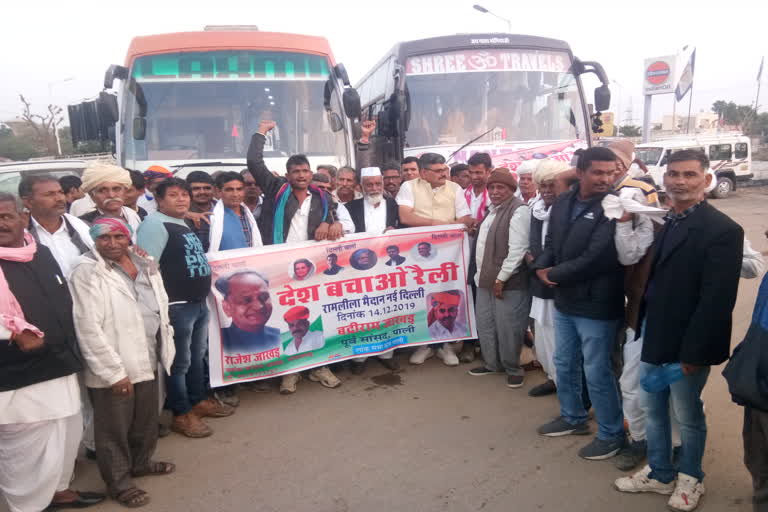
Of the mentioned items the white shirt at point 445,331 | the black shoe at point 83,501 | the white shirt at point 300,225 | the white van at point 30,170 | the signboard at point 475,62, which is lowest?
the black shoe at point 83,501

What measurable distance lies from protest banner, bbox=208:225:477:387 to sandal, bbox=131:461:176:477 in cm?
90

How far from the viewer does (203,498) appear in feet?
10.0

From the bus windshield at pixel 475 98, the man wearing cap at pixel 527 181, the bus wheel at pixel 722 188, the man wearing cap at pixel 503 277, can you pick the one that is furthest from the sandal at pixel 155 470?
the bus wheel at pixel 722 188

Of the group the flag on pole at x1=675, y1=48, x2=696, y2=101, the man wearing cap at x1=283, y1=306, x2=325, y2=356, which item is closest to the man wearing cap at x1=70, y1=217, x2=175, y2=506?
the man wearing cap at x1=283, y1=306, x2=325, y2=356

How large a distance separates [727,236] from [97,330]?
10.5 ft

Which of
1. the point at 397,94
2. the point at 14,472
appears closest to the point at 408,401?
the point at 14,472

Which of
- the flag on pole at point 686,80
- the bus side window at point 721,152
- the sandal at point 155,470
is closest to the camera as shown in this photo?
the sandal at point 155,470

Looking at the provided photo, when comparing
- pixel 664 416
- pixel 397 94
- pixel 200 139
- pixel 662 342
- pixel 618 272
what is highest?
pixel 397 94

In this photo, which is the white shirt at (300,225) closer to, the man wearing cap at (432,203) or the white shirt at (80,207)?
the man wearing cap at (432,203)

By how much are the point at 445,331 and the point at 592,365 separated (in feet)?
6.03

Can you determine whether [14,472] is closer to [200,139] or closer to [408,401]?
[408,401]

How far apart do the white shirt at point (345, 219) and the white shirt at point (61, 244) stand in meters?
1.98

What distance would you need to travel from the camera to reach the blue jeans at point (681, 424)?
106 inches

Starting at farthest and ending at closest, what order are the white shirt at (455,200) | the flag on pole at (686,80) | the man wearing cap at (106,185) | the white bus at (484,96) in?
the flag on pole at (686,80) < the white bus at (484,96) < the white shirt at (455,200) < the man wearing cap at (106,185)
